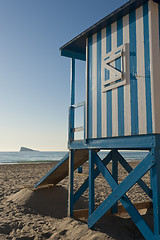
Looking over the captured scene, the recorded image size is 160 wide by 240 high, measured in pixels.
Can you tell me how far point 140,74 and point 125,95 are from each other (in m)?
0.54

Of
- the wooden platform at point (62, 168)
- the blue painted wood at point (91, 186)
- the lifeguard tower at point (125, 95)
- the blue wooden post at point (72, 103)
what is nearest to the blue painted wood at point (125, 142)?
the lifeguard tower at point (125, 95)

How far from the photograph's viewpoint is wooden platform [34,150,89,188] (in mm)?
6745

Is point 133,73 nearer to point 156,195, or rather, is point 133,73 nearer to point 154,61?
point 154,61

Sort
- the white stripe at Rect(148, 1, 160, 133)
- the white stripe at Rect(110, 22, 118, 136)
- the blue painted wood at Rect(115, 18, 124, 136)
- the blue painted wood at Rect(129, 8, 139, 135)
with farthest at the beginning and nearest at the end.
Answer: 1. the white stripe at Rect(110, 22, 118, 136)
2. the blue painted wood at Rect(115, 18, 124, 136)
3. the blue painted wood at Rect(129, 8, 139, 135)
4. the white stripe at Rect(148, 1, 160, 133)

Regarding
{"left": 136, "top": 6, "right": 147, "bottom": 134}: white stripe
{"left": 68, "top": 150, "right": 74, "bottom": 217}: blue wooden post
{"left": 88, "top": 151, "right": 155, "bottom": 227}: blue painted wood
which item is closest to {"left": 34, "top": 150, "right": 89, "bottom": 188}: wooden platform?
{"left": 68, "top": 150, "right": 74, "bottom": 217}: blue wooden post

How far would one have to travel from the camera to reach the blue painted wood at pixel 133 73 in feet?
14.5

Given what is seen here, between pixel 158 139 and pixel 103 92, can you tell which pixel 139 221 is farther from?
pixel 103 92

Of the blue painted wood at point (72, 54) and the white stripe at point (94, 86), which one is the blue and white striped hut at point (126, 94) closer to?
Result: the white stripe at point (94, 86)

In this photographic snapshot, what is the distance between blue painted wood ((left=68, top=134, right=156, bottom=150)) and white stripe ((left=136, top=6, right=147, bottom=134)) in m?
0.17

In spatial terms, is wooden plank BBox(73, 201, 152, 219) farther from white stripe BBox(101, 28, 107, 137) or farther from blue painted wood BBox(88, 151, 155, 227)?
white stripe BBox(101, 28, 107, 137)

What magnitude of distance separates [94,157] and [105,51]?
261cm

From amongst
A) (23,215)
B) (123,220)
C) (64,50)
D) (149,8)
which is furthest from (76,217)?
(149,8)

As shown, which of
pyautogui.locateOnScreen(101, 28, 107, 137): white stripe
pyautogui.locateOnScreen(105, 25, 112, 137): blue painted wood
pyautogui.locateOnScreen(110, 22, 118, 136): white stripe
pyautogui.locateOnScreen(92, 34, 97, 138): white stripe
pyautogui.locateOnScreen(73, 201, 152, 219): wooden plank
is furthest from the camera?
pyautogui.locateOnScreen(73, 201, 152, 219): wooden plank

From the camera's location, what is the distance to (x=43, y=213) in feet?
22.1
